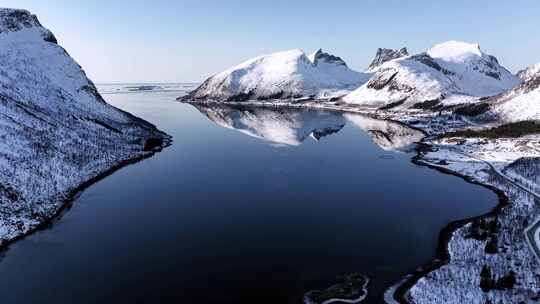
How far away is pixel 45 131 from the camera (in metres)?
91.4

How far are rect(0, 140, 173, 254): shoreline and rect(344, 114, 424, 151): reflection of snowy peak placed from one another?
76.8 metres

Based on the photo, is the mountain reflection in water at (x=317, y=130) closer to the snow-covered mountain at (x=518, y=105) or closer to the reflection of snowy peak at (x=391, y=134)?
the reflection of snowy peak at (x=391, y=134)

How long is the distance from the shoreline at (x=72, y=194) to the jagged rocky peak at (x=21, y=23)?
3237 inches

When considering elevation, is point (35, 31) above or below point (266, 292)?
above

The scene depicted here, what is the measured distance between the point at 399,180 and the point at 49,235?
69.1 meters

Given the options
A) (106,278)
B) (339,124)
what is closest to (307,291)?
(106,278)

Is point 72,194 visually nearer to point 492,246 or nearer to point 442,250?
point 442,250

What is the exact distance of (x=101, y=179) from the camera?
275ft

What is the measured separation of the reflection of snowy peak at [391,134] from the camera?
128875 mm

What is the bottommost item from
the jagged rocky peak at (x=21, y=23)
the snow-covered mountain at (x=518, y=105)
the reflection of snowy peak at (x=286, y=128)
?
the reflection of snowy peak at (x=286, y=128)

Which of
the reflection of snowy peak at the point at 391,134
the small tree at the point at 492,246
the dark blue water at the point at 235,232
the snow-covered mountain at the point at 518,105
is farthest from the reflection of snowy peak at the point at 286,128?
the small tree at the point at 492,246

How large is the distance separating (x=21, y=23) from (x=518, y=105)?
210 meters

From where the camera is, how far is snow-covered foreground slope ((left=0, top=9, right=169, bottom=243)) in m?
64.6

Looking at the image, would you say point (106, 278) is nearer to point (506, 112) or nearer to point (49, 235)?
point (49, 235)
